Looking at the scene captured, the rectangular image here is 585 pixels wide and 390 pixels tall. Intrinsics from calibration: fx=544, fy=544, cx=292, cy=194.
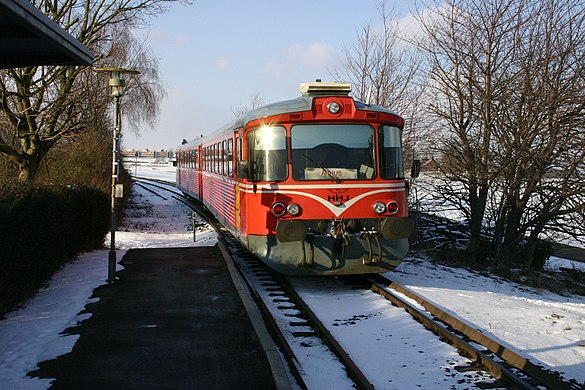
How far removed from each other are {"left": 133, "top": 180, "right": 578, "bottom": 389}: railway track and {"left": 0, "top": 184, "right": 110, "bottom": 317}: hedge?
3217 millimetres

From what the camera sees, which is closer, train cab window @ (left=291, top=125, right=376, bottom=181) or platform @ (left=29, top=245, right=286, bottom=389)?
platform @ (left=29, top=245, right=286, bottom=389)

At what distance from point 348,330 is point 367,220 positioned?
97.8 inches

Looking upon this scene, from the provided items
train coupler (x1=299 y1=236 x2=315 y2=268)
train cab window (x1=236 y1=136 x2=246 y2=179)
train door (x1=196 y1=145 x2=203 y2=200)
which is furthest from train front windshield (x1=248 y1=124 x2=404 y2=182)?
train door (x1=196 y1=145 x2=203 y2=200)

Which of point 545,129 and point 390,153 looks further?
point 545,129

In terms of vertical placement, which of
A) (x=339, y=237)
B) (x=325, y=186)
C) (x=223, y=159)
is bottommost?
(x=339, y=237)

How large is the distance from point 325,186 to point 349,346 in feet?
10.3

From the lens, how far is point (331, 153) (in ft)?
28.9

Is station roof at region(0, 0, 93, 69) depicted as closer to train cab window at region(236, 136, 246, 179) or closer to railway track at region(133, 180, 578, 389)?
railway track at region(133, 180, 578, 389)

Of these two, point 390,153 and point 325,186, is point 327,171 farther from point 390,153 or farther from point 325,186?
point 390,153

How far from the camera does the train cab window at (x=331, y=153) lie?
8.71m

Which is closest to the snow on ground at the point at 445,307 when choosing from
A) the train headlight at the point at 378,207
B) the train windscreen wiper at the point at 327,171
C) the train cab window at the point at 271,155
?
the train headlight at the point at 378,207

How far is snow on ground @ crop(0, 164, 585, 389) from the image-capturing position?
219 inches

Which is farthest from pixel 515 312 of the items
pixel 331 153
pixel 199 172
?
pixel 199 172

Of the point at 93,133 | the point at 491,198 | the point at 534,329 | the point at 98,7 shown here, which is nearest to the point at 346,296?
the point at 534,329
